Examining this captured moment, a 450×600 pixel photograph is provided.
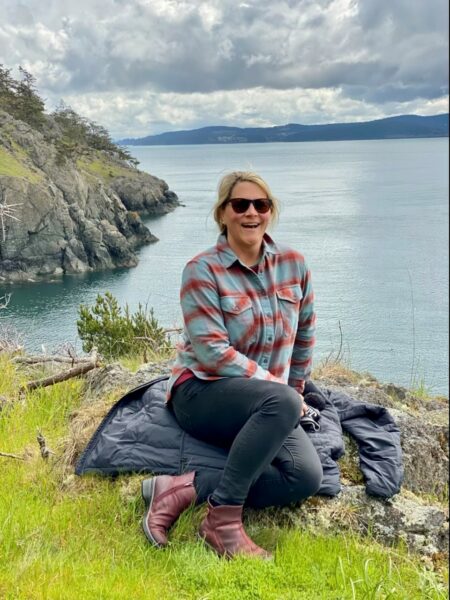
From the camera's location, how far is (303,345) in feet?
11.3

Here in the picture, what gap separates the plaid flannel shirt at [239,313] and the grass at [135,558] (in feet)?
2.29

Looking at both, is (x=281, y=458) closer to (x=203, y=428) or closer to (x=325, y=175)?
(x=203, y=428)

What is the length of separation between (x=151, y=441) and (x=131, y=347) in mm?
4972

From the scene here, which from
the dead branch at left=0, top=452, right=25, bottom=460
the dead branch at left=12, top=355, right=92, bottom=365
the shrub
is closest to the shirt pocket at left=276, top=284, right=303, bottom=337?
the dead branch at left=0, top=452, right=25, bottom=460

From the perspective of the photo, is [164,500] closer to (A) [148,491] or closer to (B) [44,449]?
(A) [148,491]

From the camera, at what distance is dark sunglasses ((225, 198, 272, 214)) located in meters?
3.15

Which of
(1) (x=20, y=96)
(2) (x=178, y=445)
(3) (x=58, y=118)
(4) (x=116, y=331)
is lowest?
(4) (x=116, y=331)

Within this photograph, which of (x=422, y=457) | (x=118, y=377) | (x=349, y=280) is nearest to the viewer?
(x=422, y=457)

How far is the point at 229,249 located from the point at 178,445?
1015 mm

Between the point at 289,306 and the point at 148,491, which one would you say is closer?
the point at 148,491

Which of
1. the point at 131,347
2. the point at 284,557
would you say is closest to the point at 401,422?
the point at 284,557

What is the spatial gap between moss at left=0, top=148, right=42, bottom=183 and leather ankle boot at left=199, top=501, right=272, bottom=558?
17.6 meters

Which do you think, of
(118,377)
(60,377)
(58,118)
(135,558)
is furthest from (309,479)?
(58,118)

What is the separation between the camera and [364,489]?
3.20 metres
